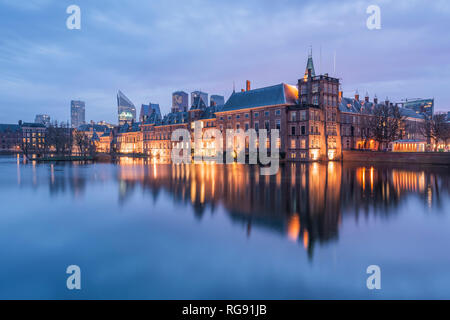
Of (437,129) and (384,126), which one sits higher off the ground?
(384,126)

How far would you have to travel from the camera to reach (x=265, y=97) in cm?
6103

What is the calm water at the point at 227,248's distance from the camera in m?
5.71

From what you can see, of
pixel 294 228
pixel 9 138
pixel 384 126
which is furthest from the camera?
pixel 9 138

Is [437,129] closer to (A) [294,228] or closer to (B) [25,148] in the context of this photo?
(A) [294,228]

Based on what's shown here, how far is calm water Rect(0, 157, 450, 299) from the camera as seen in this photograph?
5.71m

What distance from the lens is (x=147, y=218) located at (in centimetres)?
1115

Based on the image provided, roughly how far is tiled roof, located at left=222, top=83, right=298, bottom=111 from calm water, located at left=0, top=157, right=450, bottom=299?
46.9 meters

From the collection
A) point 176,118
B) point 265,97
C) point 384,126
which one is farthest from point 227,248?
point 176,118

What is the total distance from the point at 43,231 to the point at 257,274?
8011 millimetres

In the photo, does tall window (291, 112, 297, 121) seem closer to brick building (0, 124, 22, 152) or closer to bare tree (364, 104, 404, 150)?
bare tree (364, 104, 404, 150)

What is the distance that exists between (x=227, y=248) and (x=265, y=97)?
5675 cm

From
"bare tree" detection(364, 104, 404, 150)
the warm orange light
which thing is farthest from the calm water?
"bare tree" detection(364, 104, 404, 150)
